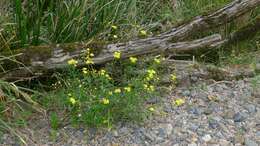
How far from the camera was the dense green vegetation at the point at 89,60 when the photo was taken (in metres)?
3.93

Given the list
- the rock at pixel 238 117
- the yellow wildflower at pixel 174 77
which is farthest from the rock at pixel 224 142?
the yellow wildflower at pixel 174 77

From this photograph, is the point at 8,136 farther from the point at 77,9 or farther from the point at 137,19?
the point at 137,19

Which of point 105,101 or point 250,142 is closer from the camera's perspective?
point 105,101

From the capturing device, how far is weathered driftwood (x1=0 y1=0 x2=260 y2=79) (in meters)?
4.26

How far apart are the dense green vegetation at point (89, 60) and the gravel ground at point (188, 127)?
89 mm

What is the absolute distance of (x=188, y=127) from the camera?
161 inches


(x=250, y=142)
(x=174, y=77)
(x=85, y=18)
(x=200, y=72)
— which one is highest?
(x=85, y=18)

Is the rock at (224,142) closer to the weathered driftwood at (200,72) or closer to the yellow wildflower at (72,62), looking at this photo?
the weathered driftwood at (200,72)

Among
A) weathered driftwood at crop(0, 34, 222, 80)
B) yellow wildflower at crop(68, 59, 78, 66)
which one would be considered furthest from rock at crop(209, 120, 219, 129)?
yellow wildflower at crop(68, 59, 78, 66)

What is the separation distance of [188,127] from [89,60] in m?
0.94

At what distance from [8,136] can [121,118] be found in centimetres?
84

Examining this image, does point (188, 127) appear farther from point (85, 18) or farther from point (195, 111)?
point (85, 18)

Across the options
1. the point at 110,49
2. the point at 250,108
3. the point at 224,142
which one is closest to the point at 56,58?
the point at 110,49

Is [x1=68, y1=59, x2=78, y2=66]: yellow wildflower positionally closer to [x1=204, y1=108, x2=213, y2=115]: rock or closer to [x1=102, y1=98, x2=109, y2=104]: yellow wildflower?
[x1=102, y1=98, x2=109, y2=104]: yellow wildflower
